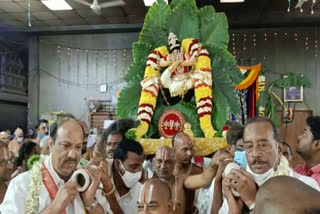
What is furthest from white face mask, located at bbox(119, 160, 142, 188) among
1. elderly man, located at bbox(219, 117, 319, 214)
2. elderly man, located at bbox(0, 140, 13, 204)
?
elderly man, located at bbox(0, 140, 13, 204)

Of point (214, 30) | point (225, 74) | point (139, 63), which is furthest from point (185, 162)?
point (214, 30)

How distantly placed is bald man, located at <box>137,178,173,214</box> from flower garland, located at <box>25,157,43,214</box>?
502 mm

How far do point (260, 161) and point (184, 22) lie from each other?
361 centimetres

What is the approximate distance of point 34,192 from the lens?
174 centimetres

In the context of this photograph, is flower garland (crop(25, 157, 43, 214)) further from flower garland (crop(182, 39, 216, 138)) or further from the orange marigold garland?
flower garland (crop(182, 39, 216, 138))

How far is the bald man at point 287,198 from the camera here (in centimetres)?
81

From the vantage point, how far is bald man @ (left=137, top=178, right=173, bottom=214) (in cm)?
168

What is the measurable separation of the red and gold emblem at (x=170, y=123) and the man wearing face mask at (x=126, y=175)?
6.53 feet

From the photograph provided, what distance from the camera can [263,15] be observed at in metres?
9.45

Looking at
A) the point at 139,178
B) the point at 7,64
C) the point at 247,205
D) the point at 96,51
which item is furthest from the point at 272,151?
the point at 7,64

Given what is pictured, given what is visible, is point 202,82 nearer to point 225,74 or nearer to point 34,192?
point 225,74

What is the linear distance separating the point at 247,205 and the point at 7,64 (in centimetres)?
1246

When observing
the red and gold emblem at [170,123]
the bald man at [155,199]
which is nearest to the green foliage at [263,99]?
the red and gold emblem at [170,123]

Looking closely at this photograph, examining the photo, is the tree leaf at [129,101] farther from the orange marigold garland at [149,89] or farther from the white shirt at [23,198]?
the white shirt at [23,198]
